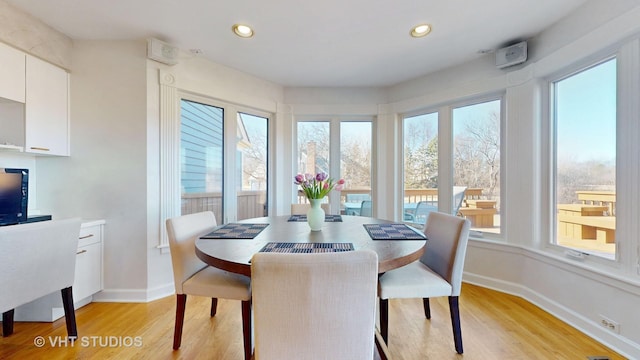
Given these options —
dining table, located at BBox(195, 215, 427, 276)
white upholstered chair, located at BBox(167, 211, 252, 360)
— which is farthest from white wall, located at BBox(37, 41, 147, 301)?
dining table, located at BBox(195, 215, 427, 276)

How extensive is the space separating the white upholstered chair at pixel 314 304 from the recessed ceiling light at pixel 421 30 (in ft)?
7.09

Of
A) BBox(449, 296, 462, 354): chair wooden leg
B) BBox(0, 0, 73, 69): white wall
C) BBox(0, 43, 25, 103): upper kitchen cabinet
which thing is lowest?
BBox(449, 296, 462, 354): chair wooden leg

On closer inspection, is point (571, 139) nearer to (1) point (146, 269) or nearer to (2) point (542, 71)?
(2) point (542, 71)

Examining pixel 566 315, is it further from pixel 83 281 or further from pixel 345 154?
pixel 83 281

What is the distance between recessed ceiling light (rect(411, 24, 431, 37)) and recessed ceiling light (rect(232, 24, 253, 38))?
142 cm

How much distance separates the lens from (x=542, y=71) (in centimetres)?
240

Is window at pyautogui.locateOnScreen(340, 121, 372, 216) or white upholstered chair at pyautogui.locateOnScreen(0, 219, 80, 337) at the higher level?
window at pyautogui.locateOnScreen(340, 121, 372, 216)

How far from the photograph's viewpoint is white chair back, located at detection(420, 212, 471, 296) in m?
1.74

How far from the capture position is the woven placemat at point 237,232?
5.70ft

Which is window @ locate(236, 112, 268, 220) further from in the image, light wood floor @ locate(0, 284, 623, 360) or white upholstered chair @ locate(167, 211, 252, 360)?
white upholstered chair @ locate(167, 211, 252, 360)

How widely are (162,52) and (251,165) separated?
5.06 feet

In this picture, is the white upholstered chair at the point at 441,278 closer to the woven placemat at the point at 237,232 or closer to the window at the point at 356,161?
the woven placemat at the point at 237,232

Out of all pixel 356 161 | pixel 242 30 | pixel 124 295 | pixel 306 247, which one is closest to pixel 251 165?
pixel 356 161

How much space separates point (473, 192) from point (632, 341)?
1.65m
